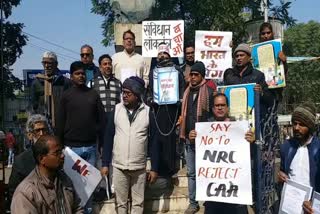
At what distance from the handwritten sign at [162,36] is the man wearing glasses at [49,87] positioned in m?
2.08

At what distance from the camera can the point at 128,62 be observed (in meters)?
6.86

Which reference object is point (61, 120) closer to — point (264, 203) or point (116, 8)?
point (264, 203)

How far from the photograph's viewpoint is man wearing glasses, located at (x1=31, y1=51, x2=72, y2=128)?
5.79 metres

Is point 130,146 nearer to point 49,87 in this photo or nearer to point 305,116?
point 49,87

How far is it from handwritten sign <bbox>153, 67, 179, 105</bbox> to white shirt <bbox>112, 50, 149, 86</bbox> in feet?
1.79

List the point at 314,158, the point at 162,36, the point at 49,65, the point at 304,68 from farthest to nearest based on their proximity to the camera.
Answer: the point at 304,68 < the point at 162,36 < the point at 49,65 < the point at 314,158

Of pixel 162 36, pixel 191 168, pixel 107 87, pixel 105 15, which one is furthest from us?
pixel 105 15

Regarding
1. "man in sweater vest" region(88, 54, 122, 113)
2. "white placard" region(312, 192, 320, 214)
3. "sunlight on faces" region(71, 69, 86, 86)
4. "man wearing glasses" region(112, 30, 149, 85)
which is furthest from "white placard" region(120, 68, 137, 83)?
"white placard" region(312, 192, 320, 214)

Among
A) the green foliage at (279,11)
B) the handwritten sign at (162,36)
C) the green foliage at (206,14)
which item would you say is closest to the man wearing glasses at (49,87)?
the handwritten sign at (162,36)

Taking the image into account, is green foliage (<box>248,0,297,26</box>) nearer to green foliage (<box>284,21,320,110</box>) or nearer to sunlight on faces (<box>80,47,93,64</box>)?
green foliage (<box>284,21,320,110</box>)

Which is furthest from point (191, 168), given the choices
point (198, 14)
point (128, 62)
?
point (198, 14)

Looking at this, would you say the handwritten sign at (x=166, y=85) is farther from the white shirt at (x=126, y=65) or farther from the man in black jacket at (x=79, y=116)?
the man in black jacket at (x=79, y=116)

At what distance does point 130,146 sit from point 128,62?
188 centimetres

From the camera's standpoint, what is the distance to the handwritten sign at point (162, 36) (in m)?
7.63
